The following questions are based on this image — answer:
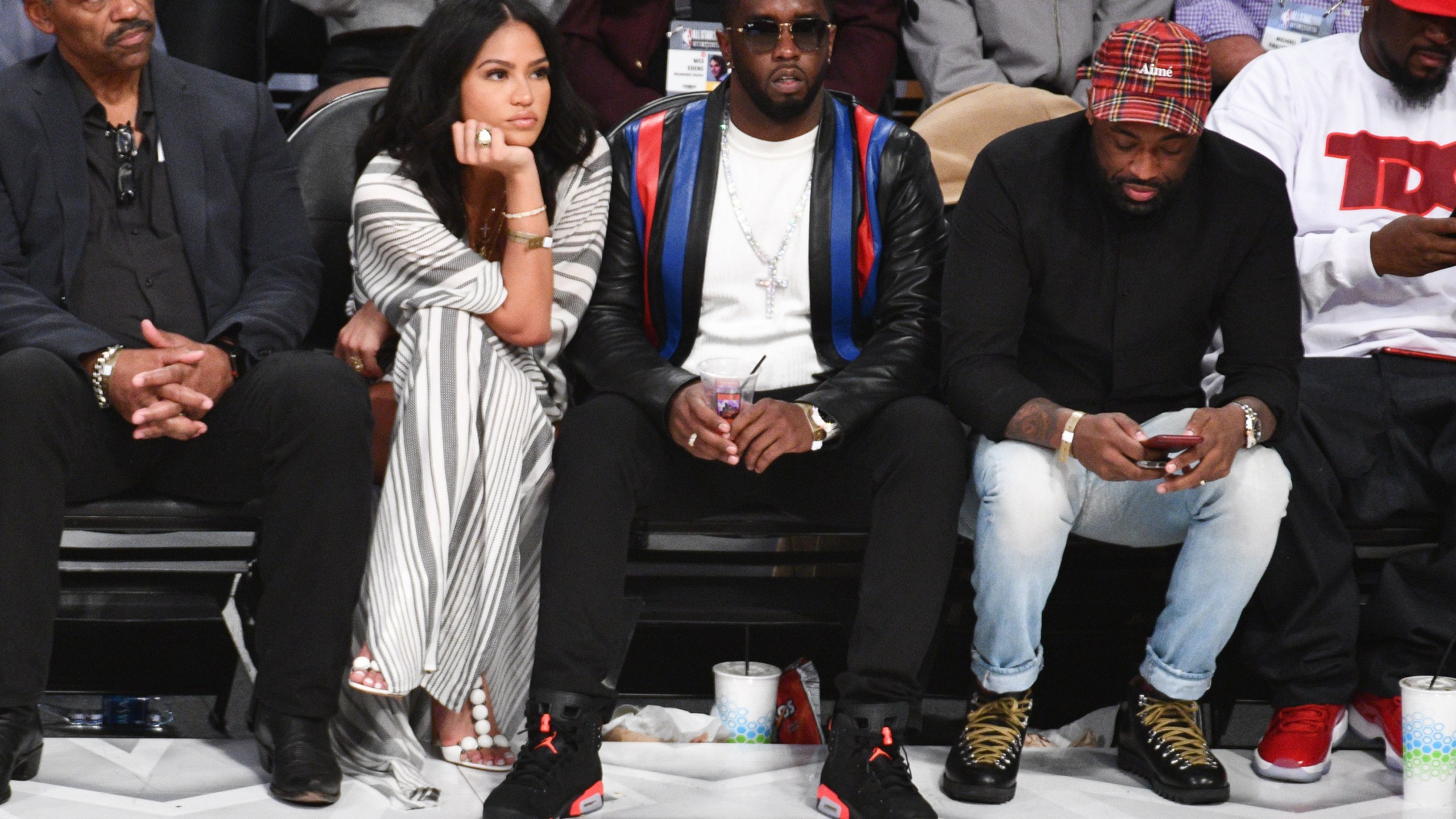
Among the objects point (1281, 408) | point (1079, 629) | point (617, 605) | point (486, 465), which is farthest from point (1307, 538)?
point (486, 465)

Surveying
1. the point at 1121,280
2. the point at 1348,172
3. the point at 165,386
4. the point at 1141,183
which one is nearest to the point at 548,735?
the point at 165,386

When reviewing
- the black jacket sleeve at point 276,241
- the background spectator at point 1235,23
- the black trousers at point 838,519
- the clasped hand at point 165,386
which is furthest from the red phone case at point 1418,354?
the clasped hand at point 165,386

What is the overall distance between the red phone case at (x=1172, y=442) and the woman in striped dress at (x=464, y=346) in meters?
1.12

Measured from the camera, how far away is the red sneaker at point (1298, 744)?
9.35ft

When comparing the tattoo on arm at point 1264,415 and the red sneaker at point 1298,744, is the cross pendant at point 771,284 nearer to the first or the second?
the tattoo on arm at point 1264,415

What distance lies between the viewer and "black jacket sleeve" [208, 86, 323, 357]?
Answer: 3.02 meters

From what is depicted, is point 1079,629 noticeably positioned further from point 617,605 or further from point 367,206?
point 367,206

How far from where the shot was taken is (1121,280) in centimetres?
293

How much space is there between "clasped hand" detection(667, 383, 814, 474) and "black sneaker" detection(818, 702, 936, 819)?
483mm

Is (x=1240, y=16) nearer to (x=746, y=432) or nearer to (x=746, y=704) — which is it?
(x=746, y=432)

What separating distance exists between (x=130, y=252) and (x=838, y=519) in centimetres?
148

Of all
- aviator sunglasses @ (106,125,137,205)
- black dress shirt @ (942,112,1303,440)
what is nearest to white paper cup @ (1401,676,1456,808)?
black dress shirt @ (942,112,1303,440)

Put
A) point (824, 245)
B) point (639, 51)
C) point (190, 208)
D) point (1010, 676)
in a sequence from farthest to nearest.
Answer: point (639, 51)
point (824, 245)
point (190, 208)
point (1010, 676)

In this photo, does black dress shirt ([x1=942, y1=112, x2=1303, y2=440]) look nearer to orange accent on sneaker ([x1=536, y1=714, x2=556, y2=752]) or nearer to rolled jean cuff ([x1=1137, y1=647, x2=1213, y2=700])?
rolled jean cuff ([x1=1137, y1=647, x2=1213, y2=700])
